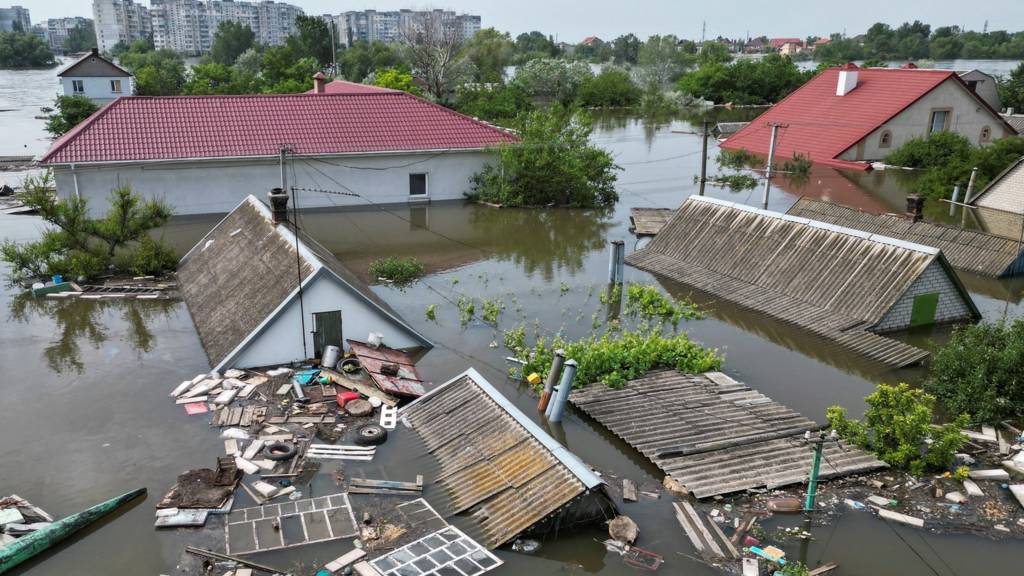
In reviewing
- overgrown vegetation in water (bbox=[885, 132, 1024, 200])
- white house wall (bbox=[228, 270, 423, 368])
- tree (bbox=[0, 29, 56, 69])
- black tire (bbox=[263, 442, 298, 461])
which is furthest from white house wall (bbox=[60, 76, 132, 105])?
tree (bbox=[0, 29, 56, 69])

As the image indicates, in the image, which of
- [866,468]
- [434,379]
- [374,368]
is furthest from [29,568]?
[866,468]

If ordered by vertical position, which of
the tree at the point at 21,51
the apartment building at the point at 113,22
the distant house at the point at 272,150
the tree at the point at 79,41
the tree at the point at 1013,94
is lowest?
the distant house at the point at 272,150

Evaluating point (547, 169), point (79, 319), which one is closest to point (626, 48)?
point (547, 169)

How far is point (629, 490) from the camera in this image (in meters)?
12.1

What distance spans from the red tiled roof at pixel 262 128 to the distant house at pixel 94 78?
34493 mm

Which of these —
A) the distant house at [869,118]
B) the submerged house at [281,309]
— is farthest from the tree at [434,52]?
the submerged house at [281,309]

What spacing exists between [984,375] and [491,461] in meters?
9.58

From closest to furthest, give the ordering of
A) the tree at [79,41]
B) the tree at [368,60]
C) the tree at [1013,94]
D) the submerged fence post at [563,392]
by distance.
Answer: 1. the submerged fence post at [563,392]
2. the tree at [1013,94]
3. the tree at [368,60]
4. the tree at [79,41]

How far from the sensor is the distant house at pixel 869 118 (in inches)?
1727

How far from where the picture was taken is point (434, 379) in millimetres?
16219

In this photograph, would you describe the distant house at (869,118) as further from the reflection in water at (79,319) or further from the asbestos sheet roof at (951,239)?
the reflection in water at (79,319)

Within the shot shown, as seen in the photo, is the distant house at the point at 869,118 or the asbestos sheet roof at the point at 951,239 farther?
the distant house at the point at 869,118

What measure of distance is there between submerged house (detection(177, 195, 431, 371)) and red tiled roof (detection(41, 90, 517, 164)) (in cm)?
1158

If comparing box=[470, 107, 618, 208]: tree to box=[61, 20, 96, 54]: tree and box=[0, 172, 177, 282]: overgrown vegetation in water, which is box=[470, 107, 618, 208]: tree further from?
box=[61, 20, 96, 54]: tree
